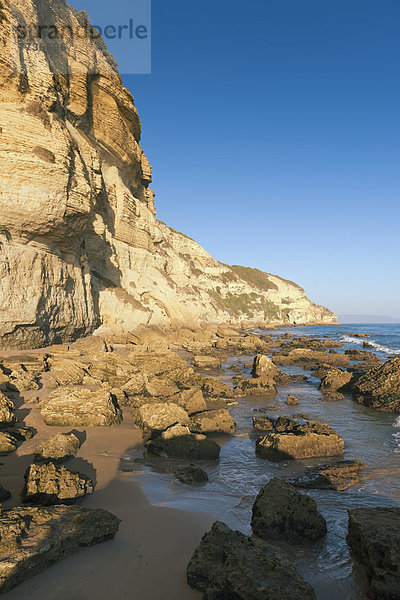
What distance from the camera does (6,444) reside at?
6.07 meters

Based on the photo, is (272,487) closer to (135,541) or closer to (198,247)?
(135,541)

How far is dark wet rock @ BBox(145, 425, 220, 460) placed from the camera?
23.2 feet

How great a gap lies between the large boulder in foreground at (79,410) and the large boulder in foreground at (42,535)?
4.20 meters

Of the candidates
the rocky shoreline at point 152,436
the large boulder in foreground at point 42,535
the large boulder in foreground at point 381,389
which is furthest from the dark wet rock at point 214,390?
the large boulder in foreground at point 42,535

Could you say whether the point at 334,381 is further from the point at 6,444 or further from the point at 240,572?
the point at 240,572

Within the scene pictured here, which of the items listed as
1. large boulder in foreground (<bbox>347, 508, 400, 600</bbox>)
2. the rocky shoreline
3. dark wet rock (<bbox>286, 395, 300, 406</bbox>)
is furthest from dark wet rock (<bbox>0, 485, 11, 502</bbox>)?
dark wet rock (<bbox>286, 395, 300, 406</bbox>)

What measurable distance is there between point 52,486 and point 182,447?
3.13m

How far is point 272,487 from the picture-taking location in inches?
192

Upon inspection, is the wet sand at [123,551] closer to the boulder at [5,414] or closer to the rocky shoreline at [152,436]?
the rocky shoreline at [152,436]

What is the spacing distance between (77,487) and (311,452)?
5261mm

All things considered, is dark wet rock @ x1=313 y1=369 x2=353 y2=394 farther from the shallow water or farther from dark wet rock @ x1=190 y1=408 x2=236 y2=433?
dark wet rock @ x1=190 y1=408 x2=236 y2=433

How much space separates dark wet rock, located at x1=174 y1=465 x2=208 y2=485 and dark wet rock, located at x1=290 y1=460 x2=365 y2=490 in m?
1.69

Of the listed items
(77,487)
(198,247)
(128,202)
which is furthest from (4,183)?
(198,247)

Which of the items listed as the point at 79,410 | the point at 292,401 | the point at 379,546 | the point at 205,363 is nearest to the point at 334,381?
the point at 292,401
